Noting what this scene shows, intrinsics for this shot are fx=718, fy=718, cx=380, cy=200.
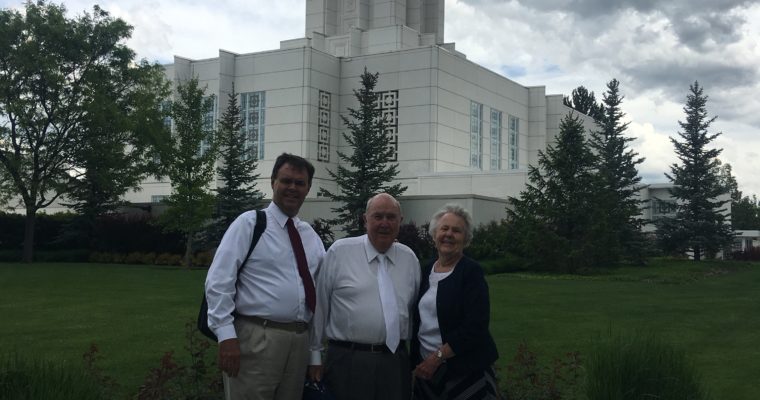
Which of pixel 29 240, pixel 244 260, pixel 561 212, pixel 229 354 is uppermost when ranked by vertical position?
pixel 561 212

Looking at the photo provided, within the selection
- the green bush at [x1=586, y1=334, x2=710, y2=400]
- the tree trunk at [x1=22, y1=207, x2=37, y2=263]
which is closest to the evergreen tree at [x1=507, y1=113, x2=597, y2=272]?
the green bush at [x1=586, y1=334, x2=710, y2=400]

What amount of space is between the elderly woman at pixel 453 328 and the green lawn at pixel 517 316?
1.46 meters

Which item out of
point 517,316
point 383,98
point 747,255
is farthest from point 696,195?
point 517,316

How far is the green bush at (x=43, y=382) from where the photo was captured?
3.88 metres

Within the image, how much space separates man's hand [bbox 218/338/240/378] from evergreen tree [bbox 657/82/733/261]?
33221 mm

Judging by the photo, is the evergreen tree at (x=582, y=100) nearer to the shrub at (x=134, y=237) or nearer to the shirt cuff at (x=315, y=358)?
the shrub at (x=134, y=237)

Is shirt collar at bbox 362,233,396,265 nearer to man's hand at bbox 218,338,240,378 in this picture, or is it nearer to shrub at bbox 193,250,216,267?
man's hand at bbox 218,338,240,378

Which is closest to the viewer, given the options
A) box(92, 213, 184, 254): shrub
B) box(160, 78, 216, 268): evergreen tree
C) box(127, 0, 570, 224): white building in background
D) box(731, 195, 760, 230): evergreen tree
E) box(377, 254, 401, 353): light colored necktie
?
box(377, 254, 401, 353): light colored necktie

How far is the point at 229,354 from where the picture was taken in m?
3.77

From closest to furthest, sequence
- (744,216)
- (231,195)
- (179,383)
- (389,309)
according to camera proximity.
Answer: (389,309), (179,383), (231,195), (744,216)

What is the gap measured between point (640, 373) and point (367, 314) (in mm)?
2026

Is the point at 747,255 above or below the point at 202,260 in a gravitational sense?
above

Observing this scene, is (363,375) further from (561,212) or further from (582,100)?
(582,100)

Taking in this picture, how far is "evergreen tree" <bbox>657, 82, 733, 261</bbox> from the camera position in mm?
33656
